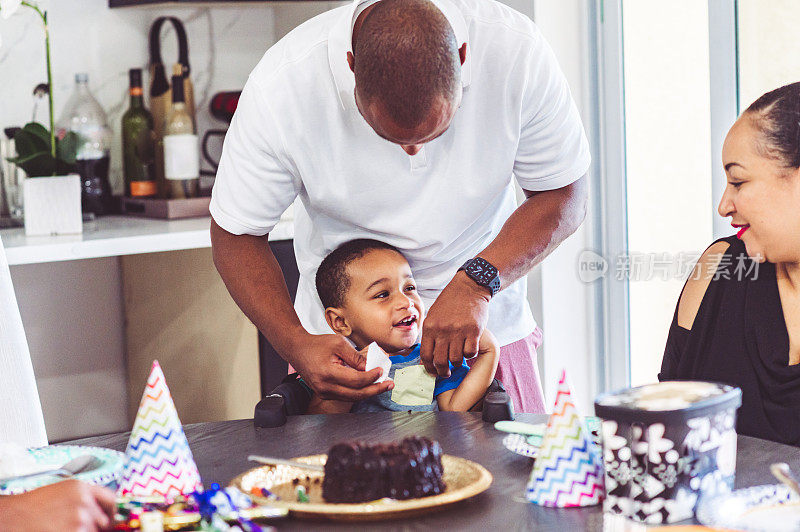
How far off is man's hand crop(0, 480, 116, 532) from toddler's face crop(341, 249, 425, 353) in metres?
0.96

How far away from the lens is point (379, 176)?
186 cm

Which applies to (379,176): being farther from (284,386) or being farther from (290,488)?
(290,488)

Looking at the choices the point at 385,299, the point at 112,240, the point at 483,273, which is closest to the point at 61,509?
the point at 483,273

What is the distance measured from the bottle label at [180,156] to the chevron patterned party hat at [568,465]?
236 centimetres

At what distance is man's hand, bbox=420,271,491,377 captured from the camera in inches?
63.9

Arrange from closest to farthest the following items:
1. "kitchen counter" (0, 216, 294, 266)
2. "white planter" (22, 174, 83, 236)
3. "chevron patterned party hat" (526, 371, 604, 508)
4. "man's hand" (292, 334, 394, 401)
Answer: "chevron patterned party hat" (526, 371, 604, 508)
"man's hand" (292, 334, 394, 401)
"kitchen counter" (0, 216, 294, 266)
"white planter" (22, 174, 83, 236)

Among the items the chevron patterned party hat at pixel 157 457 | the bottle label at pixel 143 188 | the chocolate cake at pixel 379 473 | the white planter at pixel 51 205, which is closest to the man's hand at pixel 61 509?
the chevron patterned party hat at pixel 157 457

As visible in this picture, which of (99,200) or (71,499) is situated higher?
(99,200)

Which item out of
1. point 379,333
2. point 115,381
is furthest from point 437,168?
point 115,381

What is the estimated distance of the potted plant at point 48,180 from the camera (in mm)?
2836

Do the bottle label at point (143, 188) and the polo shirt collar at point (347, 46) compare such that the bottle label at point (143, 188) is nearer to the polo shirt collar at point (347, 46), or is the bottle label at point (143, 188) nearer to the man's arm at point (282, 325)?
the man's arm at point (282, 325)

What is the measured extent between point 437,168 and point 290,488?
896 millimetres

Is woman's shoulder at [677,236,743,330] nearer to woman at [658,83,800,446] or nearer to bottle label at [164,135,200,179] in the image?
woman at [658,83,800,446]

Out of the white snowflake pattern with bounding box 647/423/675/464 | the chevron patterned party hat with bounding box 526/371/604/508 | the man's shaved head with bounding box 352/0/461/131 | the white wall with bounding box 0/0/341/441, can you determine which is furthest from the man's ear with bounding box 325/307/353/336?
the white wall with bounding box 0/0/341/441
